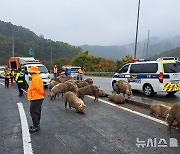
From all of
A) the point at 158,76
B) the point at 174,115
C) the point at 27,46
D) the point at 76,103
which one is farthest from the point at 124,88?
the point at 27,46

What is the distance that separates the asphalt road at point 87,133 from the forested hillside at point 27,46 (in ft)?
184

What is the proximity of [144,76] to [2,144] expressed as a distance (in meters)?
10.2

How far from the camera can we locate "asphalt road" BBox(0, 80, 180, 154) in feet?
19.9

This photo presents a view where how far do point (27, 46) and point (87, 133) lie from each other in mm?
72800

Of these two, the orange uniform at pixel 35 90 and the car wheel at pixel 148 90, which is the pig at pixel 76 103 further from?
the car wheel at pixel 148 90

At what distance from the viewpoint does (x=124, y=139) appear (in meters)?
6.71

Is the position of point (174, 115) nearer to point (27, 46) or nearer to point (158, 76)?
point (158, 76)

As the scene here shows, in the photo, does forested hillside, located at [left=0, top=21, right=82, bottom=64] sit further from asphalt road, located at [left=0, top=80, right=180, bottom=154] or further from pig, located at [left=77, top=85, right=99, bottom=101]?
asphalt road, located at [left=0, top=80, right=180, bottom=154]

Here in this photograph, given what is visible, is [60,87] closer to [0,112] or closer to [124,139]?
[0,112]

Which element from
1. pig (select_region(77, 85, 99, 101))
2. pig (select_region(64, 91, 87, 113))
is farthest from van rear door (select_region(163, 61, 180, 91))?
pig (select_region(64, 91, 87, 113))

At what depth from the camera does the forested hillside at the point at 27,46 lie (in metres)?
74.1

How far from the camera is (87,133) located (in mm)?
7332

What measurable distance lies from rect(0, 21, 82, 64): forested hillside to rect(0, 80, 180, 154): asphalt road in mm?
56108

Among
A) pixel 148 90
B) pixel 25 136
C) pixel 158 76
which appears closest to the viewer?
pixel 25 136
